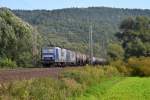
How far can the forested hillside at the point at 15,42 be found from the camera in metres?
67.9

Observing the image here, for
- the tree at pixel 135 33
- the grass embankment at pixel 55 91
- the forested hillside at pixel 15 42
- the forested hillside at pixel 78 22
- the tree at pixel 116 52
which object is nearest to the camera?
the grass embankment at pixel 55 91

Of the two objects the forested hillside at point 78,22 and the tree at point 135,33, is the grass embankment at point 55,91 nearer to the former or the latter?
the tree at point 135,33

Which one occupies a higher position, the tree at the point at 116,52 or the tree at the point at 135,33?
the tree at the point at 135,33

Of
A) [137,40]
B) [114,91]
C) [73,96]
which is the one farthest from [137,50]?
[73,96]

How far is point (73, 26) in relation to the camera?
182 m

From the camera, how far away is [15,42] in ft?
226

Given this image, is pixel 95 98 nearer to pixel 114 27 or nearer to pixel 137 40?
pixel 137 40

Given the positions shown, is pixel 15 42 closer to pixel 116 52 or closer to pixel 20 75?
pixel 116 52

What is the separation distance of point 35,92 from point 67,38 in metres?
143

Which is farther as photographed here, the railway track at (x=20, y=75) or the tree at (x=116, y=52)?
the tree at (x=116, y=52)

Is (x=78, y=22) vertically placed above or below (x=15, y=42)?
above

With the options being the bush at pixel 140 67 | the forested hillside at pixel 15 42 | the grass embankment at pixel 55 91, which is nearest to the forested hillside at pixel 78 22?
the forested hillside at pixel 15 42

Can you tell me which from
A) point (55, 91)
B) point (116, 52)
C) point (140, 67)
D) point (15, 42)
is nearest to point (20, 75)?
point (55, 91)

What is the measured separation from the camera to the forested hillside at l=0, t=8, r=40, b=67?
67938 mm
